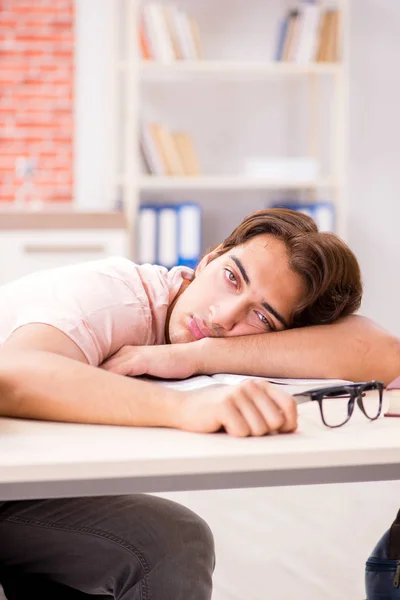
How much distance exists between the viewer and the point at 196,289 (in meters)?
1.27

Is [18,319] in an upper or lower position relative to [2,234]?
upper

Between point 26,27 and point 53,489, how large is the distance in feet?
14.3

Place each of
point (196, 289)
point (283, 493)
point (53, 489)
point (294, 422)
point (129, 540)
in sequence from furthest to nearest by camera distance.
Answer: point (283, 493) < point (196, 289) < point (129, 540) < point (294, 422) < point (53, 489)

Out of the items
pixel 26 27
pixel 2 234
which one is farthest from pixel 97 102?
pixel 2 234

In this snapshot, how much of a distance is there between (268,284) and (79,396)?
0.44 metres

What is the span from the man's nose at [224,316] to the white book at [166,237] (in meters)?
2.58

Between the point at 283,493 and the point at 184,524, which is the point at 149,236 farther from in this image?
the point at 184,524

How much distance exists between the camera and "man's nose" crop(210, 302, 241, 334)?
1.22 m

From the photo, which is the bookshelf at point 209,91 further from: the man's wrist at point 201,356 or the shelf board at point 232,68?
the man's wrist at point 201,356

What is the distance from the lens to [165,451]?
0.72 m

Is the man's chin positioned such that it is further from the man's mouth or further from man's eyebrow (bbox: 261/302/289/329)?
man's eyebrow (bbox: 261/302/289/329)

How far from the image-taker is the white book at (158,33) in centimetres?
381

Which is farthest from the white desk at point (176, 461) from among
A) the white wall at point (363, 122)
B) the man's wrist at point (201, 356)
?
the white wall at point (363, 122)

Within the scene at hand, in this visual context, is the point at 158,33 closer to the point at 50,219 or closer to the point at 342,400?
the point at 50,219
